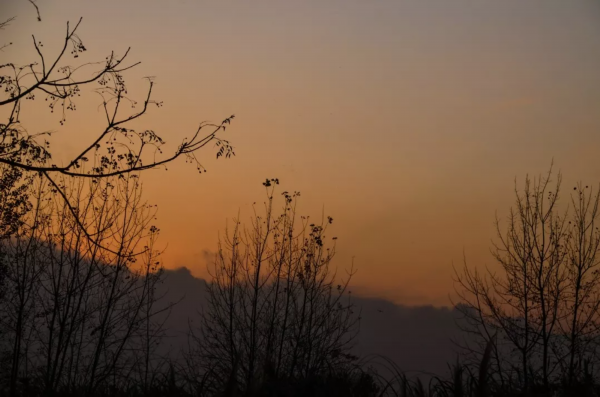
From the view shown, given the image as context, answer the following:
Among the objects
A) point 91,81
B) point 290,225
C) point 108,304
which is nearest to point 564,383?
point 91,81

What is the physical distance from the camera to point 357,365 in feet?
14.9

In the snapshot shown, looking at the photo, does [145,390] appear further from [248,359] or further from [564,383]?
[248,359]

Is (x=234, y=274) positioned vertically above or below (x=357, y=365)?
above

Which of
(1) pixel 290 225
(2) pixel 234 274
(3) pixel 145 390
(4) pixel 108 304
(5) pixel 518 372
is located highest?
(1) pixel 290 225

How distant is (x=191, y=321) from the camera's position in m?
21.6

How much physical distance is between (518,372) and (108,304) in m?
15.5

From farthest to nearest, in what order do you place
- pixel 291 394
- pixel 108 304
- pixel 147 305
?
pixel 147 305
pixel 108 304
pixel 291 394

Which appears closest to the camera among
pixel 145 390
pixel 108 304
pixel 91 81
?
pixel 145 390

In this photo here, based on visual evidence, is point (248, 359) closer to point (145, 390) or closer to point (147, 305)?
point (147, 305)

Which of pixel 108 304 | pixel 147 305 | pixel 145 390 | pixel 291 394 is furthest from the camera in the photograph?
pixel 147 305

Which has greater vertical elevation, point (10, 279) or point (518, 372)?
point (10, 279)

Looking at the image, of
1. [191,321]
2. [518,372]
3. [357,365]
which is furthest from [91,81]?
[191,321]

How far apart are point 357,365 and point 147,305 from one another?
1765 cm

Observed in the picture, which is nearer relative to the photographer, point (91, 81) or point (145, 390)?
point (145, 390)
